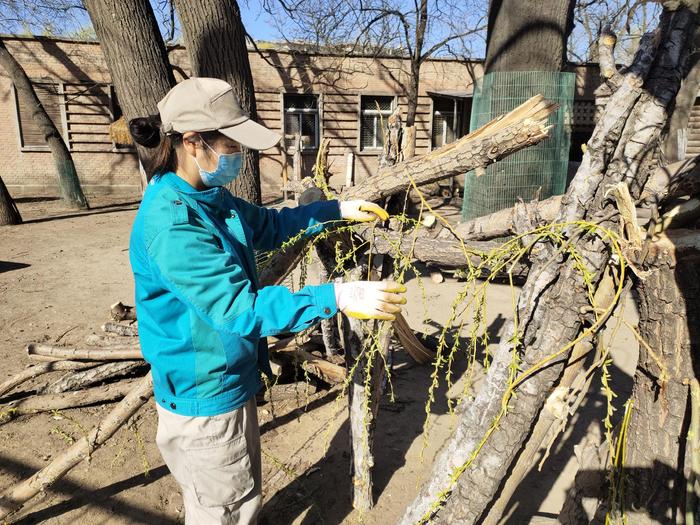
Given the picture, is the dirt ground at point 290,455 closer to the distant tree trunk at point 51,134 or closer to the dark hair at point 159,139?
the dark hair at point 159,139

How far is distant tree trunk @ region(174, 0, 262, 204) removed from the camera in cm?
397

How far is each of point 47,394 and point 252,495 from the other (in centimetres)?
249

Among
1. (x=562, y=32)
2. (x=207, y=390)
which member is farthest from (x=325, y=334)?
(x=562, y=32)

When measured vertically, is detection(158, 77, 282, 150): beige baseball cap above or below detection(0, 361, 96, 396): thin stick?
above

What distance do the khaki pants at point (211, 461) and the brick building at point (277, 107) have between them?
38.0 feet

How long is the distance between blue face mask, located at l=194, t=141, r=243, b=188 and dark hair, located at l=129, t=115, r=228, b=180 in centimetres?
8

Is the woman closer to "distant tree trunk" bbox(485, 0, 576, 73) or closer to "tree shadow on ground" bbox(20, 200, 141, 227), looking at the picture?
"distant tree trunk" bbox(485, 0, 576, 73)

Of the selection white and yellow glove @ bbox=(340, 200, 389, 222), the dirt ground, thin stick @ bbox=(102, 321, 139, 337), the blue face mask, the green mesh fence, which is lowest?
the dirt ground

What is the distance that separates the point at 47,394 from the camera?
373 centimetres

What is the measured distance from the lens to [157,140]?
72.6 inches

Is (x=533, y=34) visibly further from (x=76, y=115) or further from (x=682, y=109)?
(x=76, y=115)

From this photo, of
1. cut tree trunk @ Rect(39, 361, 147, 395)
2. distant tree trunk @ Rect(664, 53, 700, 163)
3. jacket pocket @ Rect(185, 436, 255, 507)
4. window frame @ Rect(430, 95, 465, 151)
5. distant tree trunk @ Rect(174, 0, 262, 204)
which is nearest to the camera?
jacket pocket @ Rect(185, 436, 255, 507)

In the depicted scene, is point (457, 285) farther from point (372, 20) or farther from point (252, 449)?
point (372, 20)

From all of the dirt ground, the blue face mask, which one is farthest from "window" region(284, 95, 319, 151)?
the blue face mask
